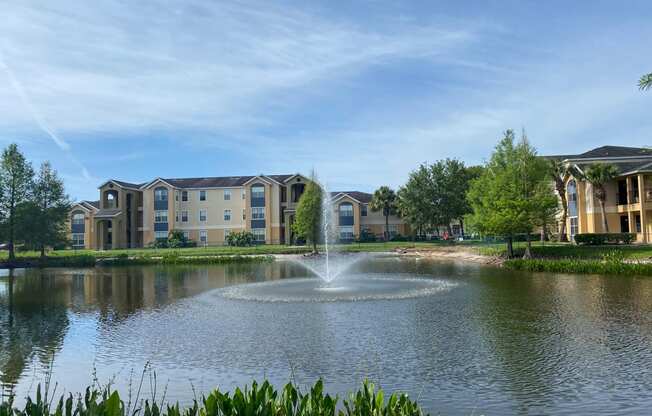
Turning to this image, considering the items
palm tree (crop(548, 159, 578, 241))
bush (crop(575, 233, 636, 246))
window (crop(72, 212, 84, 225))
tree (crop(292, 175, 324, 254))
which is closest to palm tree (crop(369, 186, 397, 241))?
tree (crop(292, 175, 324, 254))

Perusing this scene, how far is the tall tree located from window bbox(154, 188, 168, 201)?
961 inches

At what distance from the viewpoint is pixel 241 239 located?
75.6 m

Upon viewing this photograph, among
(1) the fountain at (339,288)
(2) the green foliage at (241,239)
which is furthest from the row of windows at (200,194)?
(1) the fountain at (339,288)

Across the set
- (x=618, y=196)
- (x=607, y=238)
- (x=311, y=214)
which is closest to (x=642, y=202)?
(x=618, y=196)

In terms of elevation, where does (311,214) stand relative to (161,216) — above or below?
below

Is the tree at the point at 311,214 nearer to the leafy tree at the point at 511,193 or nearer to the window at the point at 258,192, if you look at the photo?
the window at the point at 258,192

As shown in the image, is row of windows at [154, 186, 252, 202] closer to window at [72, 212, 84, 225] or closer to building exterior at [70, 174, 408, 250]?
building exterior at [70, 174, 408, 250]

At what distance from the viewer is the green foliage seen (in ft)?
248

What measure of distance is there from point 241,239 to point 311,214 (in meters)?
16.0

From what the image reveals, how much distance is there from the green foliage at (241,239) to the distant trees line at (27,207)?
23.1 meters

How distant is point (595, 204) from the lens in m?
52.4

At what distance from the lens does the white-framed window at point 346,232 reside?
8288cm

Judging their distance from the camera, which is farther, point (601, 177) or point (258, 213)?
point (258, 213)

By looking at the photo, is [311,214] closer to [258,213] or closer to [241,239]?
[241,239]
